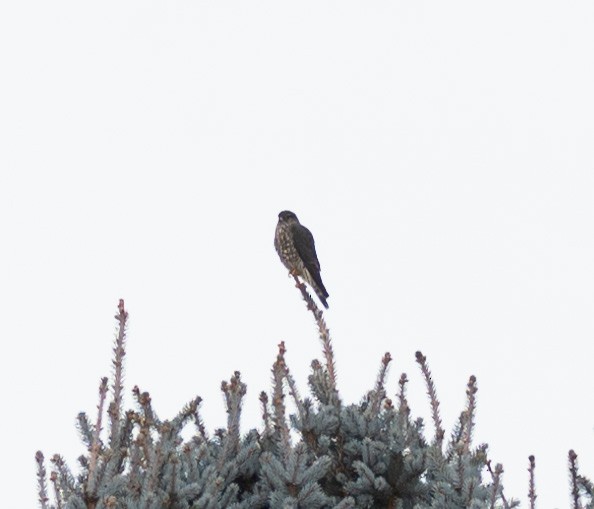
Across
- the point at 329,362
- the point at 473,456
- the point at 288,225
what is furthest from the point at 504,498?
the point at 288,225

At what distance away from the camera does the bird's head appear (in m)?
13.3

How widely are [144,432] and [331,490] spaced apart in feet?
3.26

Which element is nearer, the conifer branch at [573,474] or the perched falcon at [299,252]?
the conifer branch at [573,474]

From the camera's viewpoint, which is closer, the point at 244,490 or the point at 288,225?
the point at 244,490

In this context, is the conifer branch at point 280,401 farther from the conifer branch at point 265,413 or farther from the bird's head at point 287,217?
the bird's head at point 287,217

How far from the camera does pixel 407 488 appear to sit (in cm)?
400

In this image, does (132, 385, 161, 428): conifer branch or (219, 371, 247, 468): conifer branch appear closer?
(132, 385, 161, 428): conifer branch

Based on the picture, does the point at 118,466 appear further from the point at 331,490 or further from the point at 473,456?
the point at 473,456

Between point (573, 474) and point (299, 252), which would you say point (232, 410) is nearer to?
point (573, 474)

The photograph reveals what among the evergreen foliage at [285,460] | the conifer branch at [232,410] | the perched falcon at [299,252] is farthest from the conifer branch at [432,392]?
the perched falcon at [299,252]

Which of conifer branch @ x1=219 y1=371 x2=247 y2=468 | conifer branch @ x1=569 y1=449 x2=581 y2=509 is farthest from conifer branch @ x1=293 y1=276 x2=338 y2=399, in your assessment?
conifer branch @ x1=569 y1=449 x2=581 y2=509

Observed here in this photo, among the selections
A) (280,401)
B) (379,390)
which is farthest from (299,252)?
(280,401)

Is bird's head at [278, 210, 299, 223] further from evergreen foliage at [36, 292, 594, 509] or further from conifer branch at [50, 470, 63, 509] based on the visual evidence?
conifer branch at [50, 470, 63, 509]

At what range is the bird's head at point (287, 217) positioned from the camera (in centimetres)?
1330
